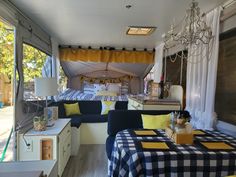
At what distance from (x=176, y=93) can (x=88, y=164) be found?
6.00 ft

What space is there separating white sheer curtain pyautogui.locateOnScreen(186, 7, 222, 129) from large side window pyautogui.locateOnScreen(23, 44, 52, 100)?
223 centimetres

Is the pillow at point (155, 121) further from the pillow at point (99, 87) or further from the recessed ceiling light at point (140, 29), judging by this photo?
the pillow at point (99, 87)

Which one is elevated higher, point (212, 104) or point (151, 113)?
point (212, 104)

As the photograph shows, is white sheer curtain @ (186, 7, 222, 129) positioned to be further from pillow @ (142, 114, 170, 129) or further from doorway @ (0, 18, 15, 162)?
doorway @ (0, 18, 15, 162)

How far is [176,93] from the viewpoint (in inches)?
140

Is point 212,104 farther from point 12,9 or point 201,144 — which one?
point 12,9

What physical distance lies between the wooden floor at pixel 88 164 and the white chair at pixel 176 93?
59.7 inches

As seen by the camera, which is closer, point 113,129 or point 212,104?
point 212,104

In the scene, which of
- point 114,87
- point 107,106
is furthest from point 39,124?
point 114,87

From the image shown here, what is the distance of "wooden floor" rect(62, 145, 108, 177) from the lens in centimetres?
271

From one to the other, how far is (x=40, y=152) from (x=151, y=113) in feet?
4.92

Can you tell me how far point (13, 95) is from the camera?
2459mm

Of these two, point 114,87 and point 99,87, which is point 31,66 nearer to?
point 99,87

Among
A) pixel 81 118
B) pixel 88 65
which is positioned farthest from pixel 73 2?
pixel 88 65
